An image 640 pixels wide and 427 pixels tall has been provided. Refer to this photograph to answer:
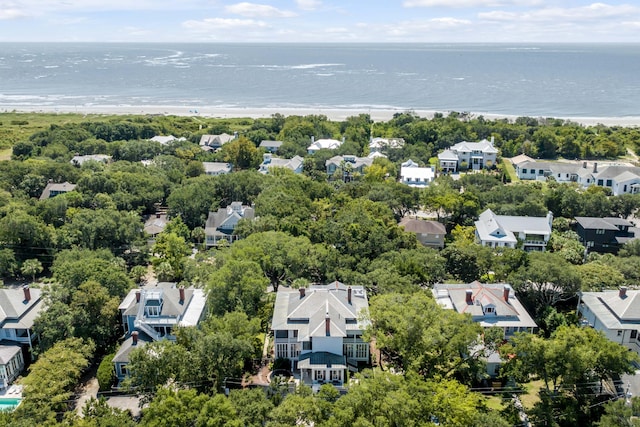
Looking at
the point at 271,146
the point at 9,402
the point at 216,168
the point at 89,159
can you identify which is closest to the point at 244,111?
the point at 271,146

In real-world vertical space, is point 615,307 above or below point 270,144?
below

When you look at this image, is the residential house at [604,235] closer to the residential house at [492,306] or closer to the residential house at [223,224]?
the residential house at [492,306]

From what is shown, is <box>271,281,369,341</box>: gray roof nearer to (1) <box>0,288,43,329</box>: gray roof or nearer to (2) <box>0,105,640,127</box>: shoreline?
(1) <box>0,288,43,329</box>: gray roof

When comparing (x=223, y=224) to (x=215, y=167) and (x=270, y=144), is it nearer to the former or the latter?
(x=215, y=167)

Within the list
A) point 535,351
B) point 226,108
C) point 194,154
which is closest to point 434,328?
point 535,351

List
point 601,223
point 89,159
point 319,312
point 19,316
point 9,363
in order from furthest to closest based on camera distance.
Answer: point 89,159 < point 601,223 < point 19,316 < point 319,312 < point 9,363

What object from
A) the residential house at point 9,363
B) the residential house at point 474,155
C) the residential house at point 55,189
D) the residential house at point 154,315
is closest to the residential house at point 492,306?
the residential house at point 154,315
